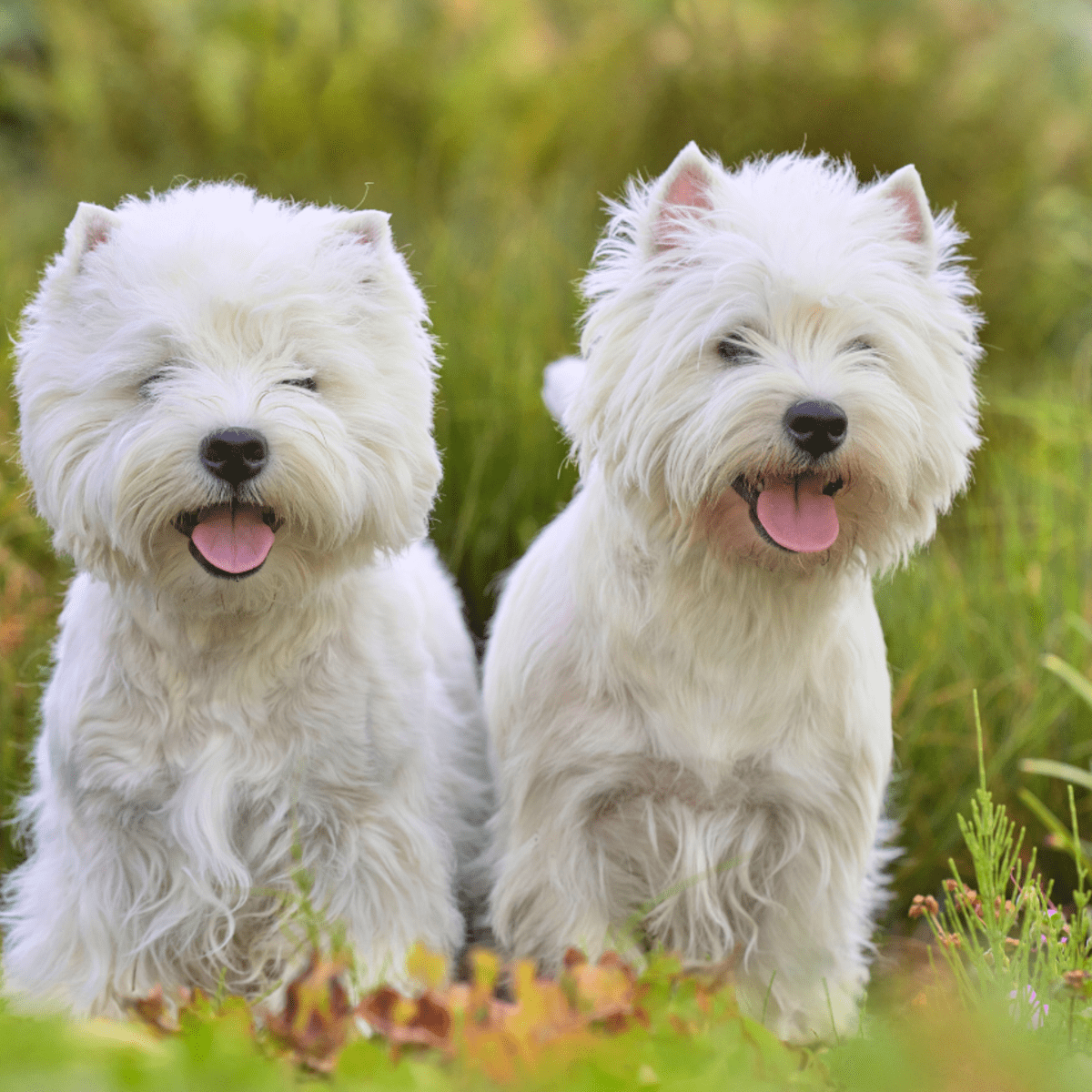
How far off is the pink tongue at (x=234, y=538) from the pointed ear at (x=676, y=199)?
104 centimetres

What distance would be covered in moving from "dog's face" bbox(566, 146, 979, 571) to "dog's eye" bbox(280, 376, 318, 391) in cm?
59

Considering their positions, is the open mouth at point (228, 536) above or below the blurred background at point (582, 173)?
below

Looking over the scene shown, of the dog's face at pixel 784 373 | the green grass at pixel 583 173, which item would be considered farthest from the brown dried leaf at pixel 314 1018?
the green grass at pixel 583 173

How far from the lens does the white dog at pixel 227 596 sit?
2736 mm

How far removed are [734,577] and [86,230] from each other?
153cm

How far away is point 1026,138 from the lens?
793 centimetres

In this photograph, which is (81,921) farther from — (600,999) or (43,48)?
(43,48)

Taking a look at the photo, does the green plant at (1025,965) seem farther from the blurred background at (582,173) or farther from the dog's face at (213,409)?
the blurred background at (582,173)

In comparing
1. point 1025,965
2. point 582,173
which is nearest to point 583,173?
point 582,173

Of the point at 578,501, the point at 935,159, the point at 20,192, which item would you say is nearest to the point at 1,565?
the point at 578,501

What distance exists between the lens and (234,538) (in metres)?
2.76

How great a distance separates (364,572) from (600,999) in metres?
1.39

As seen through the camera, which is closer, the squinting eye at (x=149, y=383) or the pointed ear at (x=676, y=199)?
the squinting eye at (x=149, y=383)

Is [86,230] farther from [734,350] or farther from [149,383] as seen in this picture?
[734,350]
